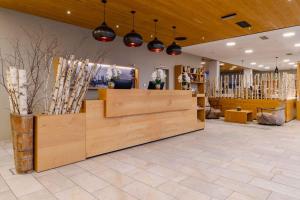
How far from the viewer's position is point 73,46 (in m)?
5.74

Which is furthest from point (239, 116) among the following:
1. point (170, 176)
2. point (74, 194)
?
point (74, 194)

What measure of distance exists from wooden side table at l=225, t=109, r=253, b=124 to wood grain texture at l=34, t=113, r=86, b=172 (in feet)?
20.2

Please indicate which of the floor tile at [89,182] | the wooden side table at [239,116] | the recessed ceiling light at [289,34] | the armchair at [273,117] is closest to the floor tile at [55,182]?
the floor tile at [89,182]

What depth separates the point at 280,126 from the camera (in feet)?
22.9

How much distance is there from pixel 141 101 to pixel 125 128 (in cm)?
66

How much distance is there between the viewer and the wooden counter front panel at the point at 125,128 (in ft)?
11.7

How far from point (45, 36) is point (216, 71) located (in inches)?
355

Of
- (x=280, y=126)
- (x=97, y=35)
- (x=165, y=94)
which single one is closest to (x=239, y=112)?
(x=280, y=126)

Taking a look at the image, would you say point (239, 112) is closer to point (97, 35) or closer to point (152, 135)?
point (152, 135)

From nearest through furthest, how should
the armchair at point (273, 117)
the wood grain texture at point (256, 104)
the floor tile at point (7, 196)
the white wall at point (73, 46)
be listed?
the floor tile at point (7, 196)
the white wall at point (73, 46)
the armchair at point (273, 117)
the wood grain texture at point (256, 104)

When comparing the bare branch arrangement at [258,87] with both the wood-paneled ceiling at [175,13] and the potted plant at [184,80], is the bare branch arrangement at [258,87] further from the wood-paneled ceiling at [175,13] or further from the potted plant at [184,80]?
the potted plant at [184,80]

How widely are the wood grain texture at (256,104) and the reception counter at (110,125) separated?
439cm

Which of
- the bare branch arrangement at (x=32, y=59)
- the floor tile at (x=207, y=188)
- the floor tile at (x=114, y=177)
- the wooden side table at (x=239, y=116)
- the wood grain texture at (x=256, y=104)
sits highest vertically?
the bare branch arrangement at (x=32, y=59)

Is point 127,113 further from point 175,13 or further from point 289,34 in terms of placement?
point 289,34
